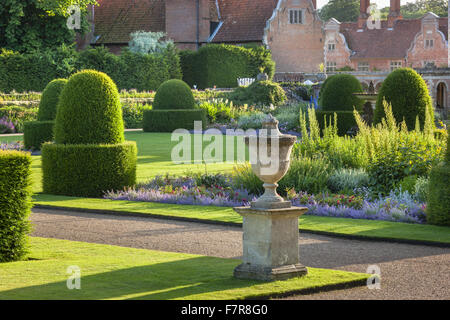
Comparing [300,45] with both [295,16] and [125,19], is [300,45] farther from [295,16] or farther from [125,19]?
[125,19]

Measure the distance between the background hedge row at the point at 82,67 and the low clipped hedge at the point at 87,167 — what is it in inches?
912

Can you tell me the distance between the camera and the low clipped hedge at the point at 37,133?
62.1ft

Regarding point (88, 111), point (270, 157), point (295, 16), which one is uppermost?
point (295, 16)

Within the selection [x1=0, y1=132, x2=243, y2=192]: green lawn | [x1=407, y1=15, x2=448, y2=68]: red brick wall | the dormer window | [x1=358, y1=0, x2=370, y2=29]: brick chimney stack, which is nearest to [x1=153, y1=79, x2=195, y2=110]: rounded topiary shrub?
[x1=0, y1=132, x2=243, y2=192]: green lawn

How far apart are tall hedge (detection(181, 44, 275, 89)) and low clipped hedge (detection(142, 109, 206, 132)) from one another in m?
15.1

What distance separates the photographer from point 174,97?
26969 millimetres

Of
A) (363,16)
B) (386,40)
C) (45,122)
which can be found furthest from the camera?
(363,16)

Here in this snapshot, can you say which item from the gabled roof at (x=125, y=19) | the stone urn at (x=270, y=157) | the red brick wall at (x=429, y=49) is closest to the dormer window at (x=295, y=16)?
the gabled roof at (x=125, y=19)

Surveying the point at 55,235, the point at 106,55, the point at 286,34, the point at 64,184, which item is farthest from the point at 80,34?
the point at 55,235

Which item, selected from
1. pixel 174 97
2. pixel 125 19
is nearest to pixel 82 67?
pixel 174 97

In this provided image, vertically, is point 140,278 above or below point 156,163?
below

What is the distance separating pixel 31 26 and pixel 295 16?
56.2 ft

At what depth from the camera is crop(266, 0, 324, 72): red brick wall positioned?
46938 millimetres

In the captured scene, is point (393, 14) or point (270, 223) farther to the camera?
point (393, 14)
